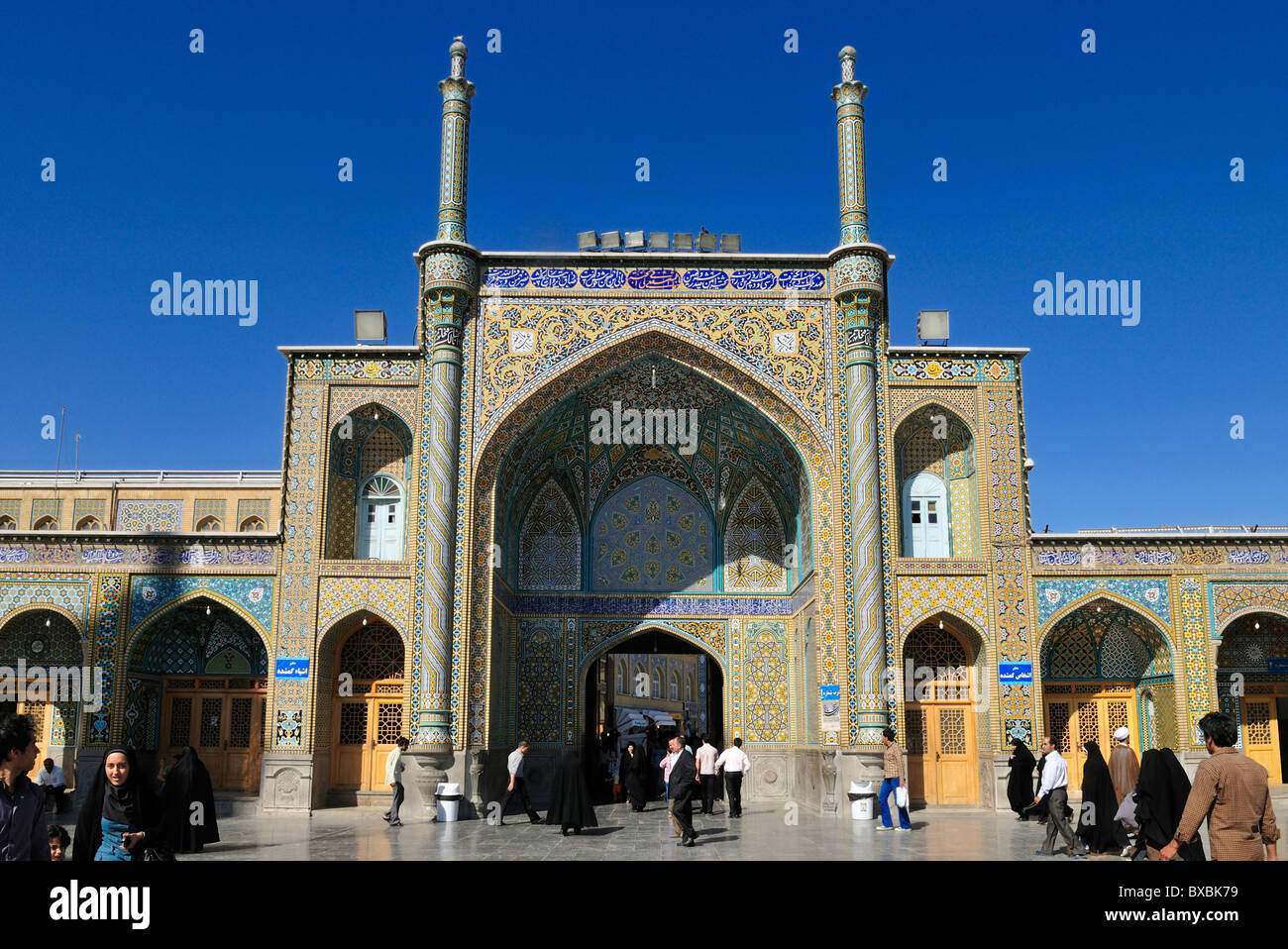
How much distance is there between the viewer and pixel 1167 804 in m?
8.02

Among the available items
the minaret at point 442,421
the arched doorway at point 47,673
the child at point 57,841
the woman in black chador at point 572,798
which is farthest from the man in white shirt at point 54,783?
the child at point 57,841

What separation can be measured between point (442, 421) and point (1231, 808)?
13.5 metres

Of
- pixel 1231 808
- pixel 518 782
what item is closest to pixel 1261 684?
pixel 518 782

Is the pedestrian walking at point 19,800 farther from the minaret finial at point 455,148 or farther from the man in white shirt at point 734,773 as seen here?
the minaret finial at point 455,148

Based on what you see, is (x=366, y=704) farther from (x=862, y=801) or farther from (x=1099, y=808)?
(x=1099, y=808)

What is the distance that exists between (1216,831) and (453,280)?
14.1m

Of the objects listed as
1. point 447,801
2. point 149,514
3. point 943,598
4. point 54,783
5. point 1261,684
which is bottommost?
point 447,801

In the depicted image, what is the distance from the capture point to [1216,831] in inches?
227

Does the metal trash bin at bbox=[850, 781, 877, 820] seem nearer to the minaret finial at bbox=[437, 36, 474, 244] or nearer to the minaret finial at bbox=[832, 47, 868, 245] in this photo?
the minaret finial at bbox=[832, 47, 868, 245]

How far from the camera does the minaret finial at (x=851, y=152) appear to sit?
18016mm

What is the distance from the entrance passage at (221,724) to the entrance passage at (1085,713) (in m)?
12.8
